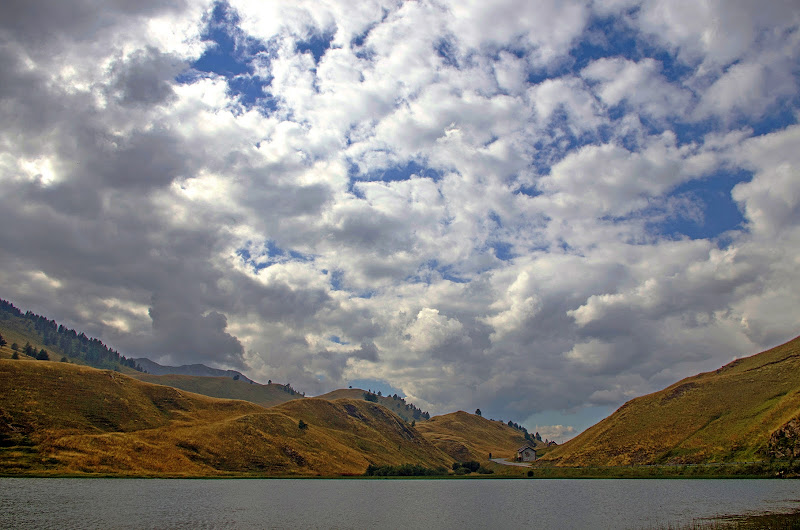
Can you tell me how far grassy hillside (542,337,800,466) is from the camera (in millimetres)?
134375

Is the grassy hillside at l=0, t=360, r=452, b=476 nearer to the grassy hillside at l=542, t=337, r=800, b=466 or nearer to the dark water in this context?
the dark water

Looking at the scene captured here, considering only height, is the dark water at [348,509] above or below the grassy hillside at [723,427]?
below

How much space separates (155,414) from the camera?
18425 centimetres

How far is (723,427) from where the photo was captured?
162 m

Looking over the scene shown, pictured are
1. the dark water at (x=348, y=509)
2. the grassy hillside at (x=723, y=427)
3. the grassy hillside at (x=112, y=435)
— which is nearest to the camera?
the dark water at (x=348, y=509)

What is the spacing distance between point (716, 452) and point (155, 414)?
189247mm

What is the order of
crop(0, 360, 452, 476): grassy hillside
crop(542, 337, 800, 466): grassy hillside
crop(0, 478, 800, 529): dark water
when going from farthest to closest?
1. crop(542, 337, 800, 466): grassy hillside
2. crop(0, 360, 452, 476): grassy hillside
3. crop(0, 478, 800, 529): dark water

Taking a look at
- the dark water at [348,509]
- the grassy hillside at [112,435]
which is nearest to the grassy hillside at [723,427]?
the dark water at [348,509]

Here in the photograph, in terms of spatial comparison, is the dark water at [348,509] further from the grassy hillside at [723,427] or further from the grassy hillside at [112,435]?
the grassy hillside at [723,427]

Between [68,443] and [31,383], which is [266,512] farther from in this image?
[31,383]

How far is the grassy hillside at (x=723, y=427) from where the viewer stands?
134 meters

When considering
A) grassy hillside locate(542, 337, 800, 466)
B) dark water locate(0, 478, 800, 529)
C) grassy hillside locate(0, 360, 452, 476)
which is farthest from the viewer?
grassy hillside locate(542, 337, 800, 466)

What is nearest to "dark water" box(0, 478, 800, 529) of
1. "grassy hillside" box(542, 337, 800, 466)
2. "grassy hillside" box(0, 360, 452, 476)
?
"grassy hillside" box(0, 360, 452, 476)

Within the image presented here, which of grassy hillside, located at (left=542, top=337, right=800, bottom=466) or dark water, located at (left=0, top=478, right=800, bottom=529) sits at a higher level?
grassy hillside, located at (left=542, top=337, right=800, bottom=466)
